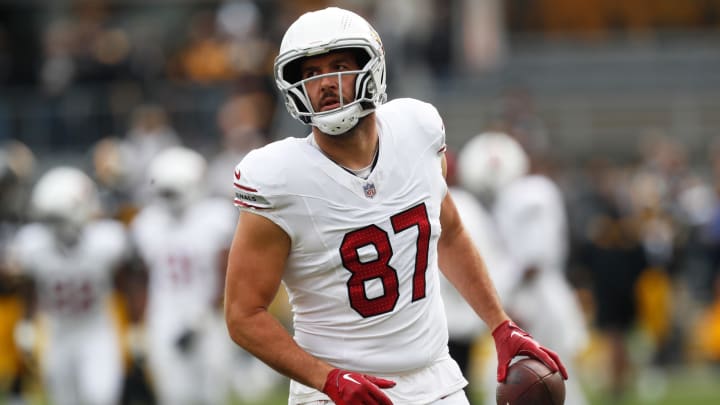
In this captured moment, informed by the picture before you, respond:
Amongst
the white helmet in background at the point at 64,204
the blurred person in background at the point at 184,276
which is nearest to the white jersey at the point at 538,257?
the blurred person in background at the point at 184,276

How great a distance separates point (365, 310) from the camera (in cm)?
407

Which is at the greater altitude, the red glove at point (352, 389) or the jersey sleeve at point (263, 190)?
the jersey sleeve at point (263, 190)

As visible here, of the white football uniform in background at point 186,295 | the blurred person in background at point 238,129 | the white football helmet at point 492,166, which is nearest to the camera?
the white football helmet at point 492,166

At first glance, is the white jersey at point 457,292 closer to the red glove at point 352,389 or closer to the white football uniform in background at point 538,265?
the white football uniform in background at point 538,265

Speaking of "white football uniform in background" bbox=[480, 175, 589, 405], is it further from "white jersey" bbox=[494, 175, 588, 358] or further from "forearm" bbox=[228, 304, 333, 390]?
"forearm" bbox=[228, 304, 333, 390]

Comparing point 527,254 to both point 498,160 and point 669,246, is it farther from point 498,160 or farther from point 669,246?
point 669,246

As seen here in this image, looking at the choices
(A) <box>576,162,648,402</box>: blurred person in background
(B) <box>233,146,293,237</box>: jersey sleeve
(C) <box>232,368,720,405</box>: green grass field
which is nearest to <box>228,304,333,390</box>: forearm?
(B) <box>233,146,293,237</box>: jersey sleeve

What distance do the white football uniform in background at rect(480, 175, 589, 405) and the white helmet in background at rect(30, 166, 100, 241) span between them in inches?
103

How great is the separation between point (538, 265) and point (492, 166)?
→ 2.46ft

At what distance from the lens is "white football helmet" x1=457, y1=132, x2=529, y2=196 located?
342 inches

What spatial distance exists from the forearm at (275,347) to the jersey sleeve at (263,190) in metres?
0.27

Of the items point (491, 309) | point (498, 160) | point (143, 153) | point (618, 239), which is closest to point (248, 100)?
point (143, 153)

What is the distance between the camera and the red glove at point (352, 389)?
386cm

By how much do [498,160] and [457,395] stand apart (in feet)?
15.1
